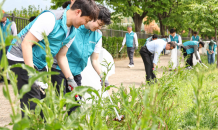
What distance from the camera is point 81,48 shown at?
3.38 metres

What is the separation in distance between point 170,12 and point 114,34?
1116cm

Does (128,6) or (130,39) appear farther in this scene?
(128,6)

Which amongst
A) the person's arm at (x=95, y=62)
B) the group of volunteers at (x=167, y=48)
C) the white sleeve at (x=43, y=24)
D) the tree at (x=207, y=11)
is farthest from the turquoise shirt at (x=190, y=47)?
the white sleeve at (x=43, y=24)

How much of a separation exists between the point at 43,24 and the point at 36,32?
98 mm

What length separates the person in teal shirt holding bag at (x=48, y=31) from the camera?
2.25m

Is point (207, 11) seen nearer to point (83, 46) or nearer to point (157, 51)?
point (157, 51)

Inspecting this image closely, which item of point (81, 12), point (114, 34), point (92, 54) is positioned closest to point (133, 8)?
point (114, 34)

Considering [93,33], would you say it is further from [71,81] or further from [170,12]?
[170,12]

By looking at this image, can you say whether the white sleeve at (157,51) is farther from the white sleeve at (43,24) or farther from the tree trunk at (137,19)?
the tree trunk at (137,19)

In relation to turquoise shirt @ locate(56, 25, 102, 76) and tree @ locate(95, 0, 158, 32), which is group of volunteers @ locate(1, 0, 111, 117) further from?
tree @ locate(95, 0, 158, 32)

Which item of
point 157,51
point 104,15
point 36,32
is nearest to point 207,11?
point 157,51

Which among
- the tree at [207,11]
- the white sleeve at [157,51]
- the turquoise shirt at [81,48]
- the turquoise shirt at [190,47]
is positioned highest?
the tree at [207,11]

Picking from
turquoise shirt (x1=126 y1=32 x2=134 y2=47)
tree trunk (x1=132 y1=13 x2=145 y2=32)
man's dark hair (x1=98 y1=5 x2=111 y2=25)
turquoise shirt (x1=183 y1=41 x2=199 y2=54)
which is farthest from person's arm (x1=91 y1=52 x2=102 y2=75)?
tree trunk (x1=132 y1=13 x2=145 y2=32)

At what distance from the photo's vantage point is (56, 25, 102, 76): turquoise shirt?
3363 mm
